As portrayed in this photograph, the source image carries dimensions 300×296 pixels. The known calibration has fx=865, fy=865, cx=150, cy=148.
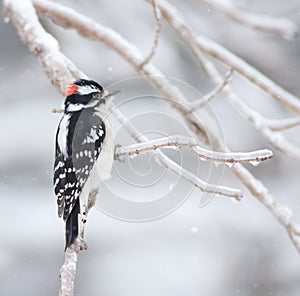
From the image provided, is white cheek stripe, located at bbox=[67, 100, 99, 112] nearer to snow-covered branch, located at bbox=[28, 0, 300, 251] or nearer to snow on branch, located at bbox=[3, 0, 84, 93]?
snow on branch, located at bbox=[3, 0, 84, 93]

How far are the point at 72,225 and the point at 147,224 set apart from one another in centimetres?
573

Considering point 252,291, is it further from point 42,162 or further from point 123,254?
point 42,162

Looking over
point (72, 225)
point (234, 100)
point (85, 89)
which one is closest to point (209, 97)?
point (234, 100)

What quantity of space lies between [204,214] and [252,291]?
1.30 meters

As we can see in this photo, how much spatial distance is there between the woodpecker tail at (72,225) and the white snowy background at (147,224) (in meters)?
4.48

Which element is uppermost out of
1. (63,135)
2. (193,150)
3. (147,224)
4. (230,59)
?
(147,224)

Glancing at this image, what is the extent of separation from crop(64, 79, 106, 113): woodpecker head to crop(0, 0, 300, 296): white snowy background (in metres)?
4.26

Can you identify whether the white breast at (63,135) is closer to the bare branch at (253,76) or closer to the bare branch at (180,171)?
the bare branch at (180,171)

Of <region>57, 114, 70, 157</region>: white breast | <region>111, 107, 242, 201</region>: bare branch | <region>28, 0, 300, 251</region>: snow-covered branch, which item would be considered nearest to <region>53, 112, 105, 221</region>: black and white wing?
<region>57, 114, 70, 157</region>: white breast

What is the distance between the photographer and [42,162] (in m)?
8.26

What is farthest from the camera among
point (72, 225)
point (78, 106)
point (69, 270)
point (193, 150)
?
point (78, 106)

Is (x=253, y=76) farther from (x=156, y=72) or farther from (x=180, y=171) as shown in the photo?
(x=180, y=171)

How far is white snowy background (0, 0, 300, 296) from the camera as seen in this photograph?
8008 mm

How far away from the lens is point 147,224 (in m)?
8.81
